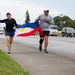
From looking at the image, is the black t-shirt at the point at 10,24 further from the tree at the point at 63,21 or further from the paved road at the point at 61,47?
the tree at the point at 63,21

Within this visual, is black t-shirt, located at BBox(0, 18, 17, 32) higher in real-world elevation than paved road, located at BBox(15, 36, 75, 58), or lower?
higher

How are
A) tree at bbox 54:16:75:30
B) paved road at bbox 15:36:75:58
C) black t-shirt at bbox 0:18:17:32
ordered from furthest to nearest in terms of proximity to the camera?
tree at bbox 54:16:75:30 < paved road at bbox 15:36:75:58 < black t-shirt at bbox 0:18:17:32

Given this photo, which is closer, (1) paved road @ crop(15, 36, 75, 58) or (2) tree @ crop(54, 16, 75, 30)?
(1) paved road @ crop(15, 36, 75, 58)

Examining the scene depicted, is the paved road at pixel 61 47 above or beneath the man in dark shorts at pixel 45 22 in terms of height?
beneath

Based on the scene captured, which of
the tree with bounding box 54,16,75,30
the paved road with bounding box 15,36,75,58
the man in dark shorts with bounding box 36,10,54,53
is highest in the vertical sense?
the man in dark shorts with bounding box 36,10,54,53

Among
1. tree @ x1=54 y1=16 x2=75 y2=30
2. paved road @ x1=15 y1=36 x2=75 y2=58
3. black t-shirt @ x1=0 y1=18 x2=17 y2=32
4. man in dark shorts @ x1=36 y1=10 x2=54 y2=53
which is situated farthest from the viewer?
tree @ x1=54 y1=16 x2=75 y2=30

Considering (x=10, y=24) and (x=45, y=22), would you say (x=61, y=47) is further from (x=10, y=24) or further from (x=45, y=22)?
(x=10, y=24)

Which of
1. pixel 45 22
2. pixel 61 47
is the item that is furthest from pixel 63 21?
pixel 45 22

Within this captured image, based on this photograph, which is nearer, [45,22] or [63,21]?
[45,22]

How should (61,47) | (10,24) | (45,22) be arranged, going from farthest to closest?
(61,47)
(45,22)
(10,24)

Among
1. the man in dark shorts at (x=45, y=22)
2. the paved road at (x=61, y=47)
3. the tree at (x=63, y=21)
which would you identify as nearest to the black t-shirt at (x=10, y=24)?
the man in dark shorts at (x=45, y=22)

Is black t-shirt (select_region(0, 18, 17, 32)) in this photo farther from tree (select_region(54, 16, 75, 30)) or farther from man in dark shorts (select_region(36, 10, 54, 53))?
tree (select_region(54, 16, 75, 30))

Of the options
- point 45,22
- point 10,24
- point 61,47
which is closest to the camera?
point 10,24

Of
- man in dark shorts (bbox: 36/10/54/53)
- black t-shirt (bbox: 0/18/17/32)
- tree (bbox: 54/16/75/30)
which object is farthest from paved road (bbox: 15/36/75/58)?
tree (bbox: 54/16/75/30)
